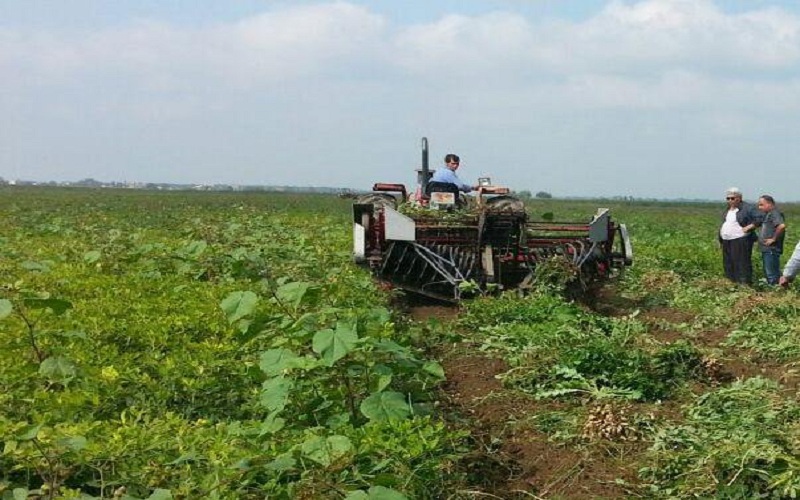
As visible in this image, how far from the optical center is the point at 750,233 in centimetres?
1112

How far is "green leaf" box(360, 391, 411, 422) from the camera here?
3756 mm

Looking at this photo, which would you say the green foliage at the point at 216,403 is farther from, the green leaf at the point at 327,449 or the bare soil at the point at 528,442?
the bare soil at the point at 528,442

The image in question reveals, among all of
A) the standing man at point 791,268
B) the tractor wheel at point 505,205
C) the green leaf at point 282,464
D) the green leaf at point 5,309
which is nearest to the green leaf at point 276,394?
the green leaf at point 282,464

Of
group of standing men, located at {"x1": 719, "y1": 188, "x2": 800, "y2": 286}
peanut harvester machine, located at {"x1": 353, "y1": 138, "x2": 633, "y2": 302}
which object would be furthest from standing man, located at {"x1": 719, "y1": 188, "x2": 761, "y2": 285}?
peanut harvester machine, located at {"x1": 353, "y1": 138, "x2": 633, "y2": 302}

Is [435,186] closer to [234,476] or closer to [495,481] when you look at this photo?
[495,481]

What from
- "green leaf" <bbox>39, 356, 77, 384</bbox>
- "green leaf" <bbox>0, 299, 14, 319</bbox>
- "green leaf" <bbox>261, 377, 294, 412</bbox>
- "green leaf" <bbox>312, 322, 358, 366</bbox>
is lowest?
"green leaf" <bbox>261, 377, 294, 412</bbox>

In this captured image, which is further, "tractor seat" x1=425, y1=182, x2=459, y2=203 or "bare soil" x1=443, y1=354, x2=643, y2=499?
"tractor seat" x1=425, y1=182, x2=459, y2=203

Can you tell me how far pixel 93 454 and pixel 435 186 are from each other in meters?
8.34

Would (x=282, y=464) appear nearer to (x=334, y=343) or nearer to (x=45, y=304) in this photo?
(x=334, y=343)

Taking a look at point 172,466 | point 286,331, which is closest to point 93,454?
point 172,466

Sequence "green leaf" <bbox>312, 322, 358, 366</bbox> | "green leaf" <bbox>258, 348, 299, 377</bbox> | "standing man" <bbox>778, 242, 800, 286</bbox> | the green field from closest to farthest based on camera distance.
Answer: the green field, "green leaf" <bbox>312, 322, 358, 366</bbox>, "green leaf" <bbox>258, 348, 299, 377</bbox>, "standing man" <bbox>778, 242, 800, 286</bbox>

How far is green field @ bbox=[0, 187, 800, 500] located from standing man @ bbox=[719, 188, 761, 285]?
137 inches

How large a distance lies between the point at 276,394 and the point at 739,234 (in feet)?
29.7

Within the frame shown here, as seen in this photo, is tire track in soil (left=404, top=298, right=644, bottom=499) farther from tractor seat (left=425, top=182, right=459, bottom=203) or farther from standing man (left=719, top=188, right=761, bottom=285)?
standing man (left=719, top=188, right=761, bottom=285)
